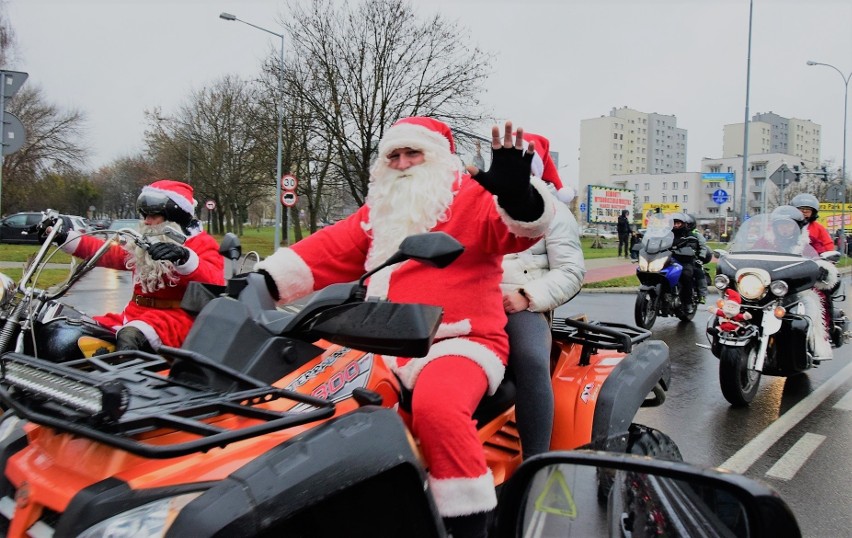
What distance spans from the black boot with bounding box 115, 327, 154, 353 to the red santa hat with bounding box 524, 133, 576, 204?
2.28 meters

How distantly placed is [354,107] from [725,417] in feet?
75.3

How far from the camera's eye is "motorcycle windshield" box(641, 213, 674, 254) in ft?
35.6

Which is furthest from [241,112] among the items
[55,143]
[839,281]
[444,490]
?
[444,490]

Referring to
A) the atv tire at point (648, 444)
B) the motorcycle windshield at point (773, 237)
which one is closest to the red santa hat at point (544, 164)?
the atv tire at point (648, 444)

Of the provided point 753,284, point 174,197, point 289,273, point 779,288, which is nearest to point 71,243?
point 174,197

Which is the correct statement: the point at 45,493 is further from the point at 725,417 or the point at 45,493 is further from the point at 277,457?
the point at 725,417

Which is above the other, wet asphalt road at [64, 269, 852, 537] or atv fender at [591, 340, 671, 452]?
atv fender at [591, 340, 671, 452]

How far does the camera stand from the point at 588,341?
319 centimetres

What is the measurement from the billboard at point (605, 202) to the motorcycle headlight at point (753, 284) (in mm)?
33079

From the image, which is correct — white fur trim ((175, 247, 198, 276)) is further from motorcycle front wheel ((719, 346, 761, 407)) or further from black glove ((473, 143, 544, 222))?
motorcycle front wheel ((719, 346, 761, 407))

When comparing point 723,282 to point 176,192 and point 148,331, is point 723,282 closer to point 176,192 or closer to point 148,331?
point 176,192

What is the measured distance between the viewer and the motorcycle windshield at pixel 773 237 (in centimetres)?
638

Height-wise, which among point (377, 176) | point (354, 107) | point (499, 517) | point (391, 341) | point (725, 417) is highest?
point (354, 107)

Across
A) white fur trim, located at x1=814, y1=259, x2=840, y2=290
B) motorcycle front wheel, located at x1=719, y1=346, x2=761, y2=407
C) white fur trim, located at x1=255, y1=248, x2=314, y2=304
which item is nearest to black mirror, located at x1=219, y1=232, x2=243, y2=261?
white fur trim, located at x1=255, y1=248, x2=314, y2=304
